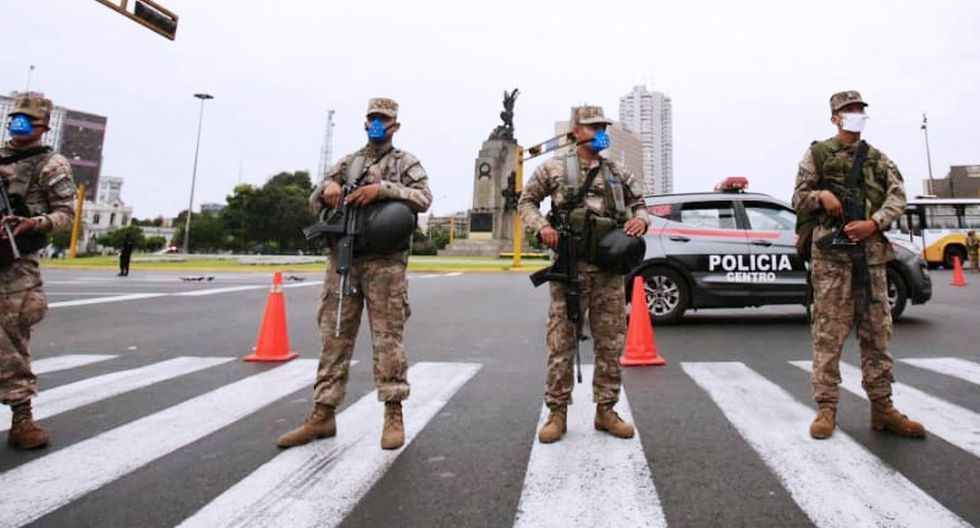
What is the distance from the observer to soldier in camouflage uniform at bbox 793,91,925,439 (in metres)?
3.04

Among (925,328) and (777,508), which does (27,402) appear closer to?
(777,508)

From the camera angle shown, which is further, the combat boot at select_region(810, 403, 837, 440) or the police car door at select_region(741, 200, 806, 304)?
the police car door at select_region(741, 200, 806, 304)

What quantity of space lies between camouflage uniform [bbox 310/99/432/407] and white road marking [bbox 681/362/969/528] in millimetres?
1930

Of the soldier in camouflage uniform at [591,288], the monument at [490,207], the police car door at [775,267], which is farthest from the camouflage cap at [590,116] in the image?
the monument at [490,207]

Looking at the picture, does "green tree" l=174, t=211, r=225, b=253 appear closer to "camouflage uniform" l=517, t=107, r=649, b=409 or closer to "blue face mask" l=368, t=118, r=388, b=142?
"blue face mask" l=368, t=118, r=388, b=142

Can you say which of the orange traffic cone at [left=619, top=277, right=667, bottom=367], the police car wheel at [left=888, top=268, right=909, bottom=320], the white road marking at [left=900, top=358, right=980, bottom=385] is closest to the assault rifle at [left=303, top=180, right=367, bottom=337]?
the orange traffic cone at [left=619, top=277, right=667, bottom=367]

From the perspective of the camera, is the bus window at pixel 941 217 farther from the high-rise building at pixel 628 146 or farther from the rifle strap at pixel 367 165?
the high-rise building at pixel 628 146

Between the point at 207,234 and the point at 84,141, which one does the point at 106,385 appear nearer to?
the point at 207,234

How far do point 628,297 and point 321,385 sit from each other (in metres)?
5.29

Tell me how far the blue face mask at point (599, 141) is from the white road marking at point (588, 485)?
169 cm

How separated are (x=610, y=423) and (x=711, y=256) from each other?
4.84 meters

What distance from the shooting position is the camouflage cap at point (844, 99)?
→ 3219 millimetres

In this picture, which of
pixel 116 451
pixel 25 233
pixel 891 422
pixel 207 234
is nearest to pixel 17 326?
pixel 25 233

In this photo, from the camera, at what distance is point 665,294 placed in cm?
738
